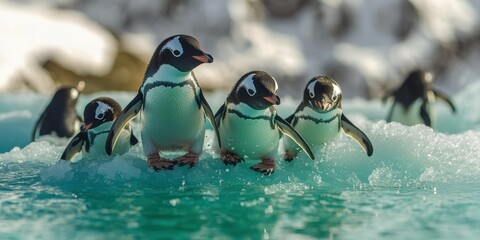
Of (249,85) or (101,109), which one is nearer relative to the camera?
(249,85)

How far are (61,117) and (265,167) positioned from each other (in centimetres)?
357

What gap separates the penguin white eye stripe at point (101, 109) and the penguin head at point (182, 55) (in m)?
0.72

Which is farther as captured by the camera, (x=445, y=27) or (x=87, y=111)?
(x=445, y=27)

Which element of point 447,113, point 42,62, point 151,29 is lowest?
point 447,113

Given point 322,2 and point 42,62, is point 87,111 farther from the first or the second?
point 322,2

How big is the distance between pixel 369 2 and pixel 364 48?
4.79ft

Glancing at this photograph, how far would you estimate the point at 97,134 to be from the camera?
5.29 m

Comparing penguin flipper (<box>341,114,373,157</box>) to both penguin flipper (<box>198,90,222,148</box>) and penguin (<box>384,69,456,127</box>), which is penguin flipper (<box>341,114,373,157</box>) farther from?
penguin (<box>384,69,456,127</box>)

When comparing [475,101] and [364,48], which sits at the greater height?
[364,48]

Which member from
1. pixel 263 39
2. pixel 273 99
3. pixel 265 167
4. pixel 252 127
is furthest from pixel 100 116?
pixel 263 39

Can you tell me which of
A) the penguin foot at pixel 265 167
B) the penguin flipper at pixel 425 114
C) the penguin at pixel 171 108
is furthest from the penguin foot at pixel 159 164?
the penguin flipper at pixel 425 114

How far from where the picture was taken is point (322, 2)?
2148cm

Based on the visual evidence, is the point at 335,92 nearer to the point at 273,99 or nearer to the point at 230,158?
the point at 273,99

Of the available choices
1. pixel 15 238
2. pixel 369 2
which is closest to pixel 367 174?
pixel 15 238
